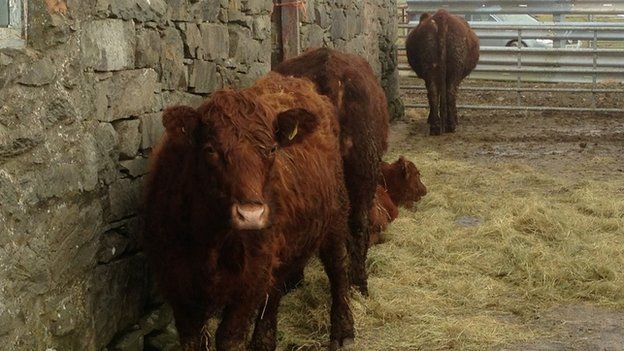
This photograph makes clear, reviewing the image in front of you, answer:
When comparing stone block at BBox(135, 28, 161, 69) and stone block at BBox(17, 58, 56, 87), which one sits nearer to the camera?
stone block at BBox(17, 58, 56, 87)

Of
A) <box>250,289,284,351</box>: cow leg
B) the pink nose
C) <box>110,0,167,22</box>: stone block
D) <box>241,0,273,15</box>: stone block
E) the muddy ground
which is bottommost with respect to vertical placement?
the muddy ground

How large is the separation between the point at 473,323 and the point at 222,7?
2.59 meters

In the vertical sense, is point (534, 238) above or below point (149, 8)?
below

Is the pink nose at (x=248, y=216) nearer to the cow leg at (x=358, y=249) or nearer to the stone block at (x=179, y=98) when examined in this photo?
the stone block at (x=179, y=98)

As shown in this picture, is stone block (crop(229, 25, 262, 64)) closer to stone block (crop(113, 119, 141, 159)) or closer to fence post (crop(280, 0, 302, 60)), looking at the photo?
stone block (crop(113, 119, 141, 159))

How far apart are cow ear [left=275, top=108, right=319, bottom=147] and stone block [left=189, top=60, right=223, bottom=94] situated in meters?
1.34

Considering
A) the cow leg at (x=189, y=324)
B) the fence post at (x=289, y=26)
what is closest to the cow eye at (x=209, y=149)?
the cow leg at (x=189, y=324)

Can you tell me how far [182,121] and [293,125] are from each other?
59cm

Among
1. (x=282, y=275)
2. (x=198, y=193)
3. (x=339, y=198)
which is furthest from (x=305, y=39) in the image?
(x=198, y=193)

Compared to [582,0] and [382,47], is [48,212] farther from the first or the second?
[582,0]

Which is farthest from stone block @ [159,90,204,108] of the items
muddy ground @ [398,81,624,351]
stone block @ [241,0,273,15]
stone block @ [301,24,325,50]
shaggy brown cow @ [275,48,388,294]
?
muddy ground @ [398,81,624,351]

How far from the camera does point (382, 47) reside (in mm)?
15328

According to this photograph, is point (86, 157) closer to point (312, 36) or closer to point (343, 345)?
point (343, 345)

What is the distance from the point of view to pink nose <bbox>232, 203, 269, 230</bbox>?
412 centimetres
